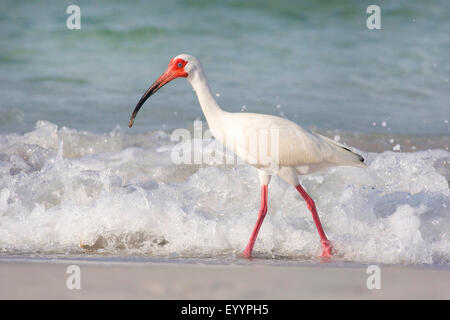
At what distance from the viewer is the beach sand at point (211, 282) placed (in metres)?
4.36

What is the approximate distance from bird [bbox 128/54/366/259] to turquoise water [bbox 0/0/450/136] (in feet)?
15.3

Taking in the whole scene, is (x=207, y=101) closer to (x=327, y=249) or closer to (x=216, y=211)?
(x=216, y=211)

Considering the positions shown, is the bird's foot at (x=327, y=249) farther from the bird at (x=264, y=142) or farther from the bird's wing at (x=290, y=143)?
the bird's wing at (x=290, y=143)

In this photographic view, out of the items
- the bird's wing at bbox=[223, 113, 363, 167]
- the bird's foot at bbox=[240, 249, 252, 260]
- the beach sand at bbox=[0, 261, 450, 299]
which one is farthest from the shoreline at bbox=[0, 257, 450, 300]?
the bird's wing at bbox=[223, 113, 363, 167]

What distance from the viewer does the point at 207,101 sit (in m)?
5.96

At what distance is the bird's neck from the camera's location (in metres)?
5.94

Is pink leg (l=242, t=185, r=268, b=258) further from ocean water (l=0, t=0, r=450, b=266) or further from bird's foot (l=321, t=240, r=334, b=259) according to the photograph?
bird's foot (l=321, t=240, r=334, b=259)

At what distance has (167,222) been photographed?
602cm

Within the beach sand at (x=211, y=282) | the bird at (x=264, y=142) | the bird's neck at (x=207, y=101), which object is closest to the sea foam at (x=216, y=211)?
the bird at (x=264, y=142)

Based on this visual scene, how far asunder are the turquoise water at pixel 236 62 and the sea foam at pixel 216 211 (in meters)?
3.28

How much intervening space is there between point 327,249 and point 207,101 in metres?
1.53

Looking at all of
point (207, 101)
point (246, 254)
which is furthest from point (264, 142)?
point (246, 254)

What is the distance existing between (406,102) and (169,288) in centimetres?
881

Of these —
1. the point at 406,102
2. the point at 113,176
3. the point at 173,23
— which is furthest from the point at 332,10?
the point at 113,176
